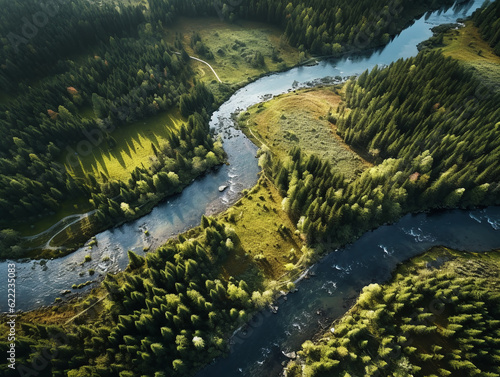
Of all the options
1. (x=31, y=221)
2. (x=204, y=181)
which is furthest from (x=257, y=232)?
(x=31, y=221)

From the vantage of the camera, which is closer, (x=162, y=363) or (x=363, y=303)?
(x=162, y=363)

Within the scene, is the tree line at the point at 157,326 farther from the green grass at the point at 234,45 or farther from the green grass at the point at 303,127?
the green grass at the point at 234,45

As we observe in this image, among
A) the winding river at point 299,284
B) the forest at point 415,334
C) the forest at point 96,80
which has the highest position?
the forest at point 96,80

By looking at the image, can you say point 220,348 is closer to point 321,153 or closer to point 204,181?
point 204,181

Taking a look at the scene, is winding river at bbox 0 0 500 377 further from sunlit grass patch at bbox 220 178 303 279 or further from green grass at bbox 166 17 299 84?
green grass at bbox 166 17 299 84

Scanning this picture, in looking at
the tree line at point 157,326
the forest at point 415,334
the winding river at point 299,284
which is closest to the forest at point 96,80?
the winding river at point 299,284

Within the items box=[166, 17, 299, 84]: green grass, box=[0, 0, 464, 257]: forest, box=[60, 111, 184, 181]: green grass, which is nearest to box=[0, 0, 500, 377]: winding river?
box=[0, 0, 464, 257]: forest

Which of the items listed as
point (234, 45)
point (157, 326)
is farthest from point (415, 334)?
point (234, 45)
